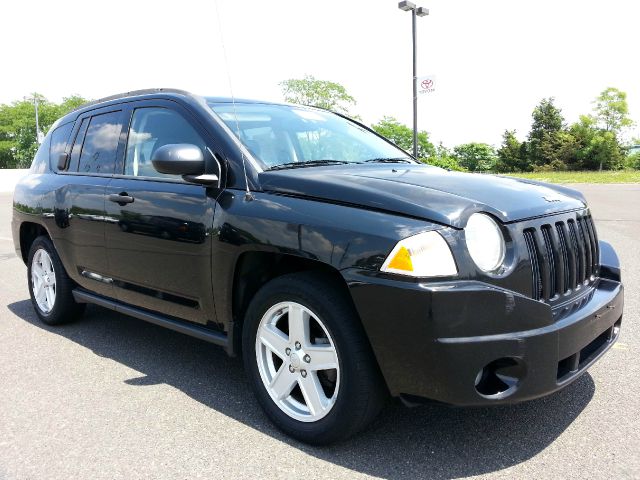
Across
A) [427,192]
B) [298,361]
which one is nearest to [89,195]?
[298,361]

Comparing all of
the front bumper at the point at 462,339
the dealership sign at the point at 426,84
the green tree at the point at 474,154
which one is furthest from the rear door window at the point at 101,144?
the green tree at the point at 474,154

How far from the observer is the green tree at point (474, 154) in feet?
262

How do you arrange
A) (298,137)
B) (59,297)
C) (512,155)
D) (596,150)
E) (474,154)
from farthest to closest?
1. (474,154)
2. (512,155)
3. (596,150)
4. (59,297)
5. (298,137)

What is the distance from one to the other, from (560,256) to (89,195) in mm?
3115

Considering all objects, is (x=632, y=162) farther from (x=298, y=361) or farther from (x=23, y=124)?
(x=23, y=124)

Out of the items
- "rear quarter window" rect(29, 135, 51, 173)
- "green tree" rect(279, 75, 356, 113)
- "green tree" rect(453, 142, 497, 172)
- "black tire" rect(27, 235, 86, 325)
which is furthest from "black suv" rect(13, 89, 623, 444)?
"green tree" rect(453, 142, 497, 172)

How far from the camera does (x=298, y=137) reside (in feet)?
11.8

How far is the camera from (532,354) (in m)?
2.35

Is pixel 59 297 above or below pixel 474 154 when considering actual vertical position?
below

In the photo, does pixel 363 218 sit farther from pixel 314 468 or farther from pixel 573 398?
pixel 573 398

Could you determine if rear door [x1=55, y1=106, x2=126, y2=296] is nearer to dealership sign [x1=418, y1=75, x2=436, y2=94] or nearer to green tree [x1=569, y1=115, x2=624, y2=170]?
dealership sign [x1=418, y1=75, x2=436, y2=94]

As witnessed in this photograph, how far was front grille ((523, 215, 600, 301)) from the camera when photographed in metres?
2.49

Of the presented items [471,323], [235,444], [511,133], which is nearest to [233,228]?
[235,444]

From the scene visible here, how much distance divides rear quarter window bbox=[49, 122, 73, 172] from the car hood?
257 cm
